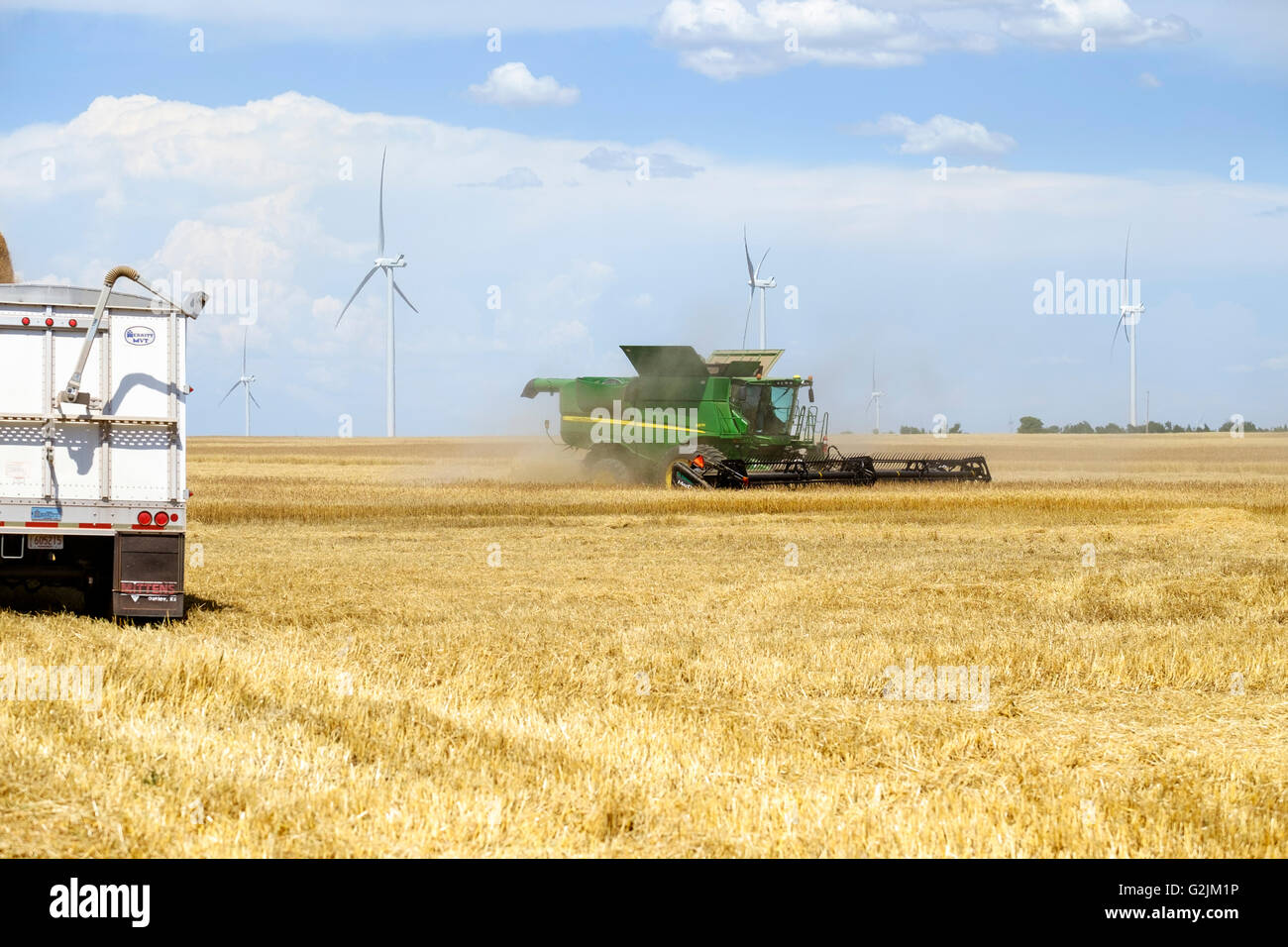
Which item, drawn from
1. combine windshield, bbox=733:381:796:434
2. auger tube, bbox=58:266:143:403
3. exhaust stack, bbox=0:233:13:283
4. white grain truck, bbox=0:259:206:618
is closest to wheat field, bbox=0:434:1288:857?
white grain truck, bbox=0:259:206:618

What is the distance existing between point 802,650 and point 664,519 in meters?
13.2

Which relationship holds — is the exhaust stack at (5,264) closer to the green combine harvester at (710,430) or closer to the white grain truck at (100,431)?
the white grain truck at (100,431)

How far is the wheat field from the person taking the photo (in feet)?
18.2

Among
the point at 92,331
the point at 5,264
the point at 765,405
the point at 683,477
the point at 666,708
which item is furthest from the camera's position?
the point at 765,405

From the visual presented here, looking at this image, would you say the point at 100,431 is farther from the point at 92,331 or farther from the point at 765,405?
the point at 765,405

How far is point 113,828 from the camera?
17.3ft

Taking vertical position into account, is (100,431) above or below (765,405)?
below

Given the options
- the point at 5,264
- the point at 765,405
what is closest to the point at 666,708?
the point at 5,264

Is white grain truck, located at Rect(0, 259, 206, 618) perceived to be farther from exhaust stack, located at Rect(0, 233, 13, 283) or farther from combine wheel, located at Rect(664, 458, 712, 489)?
combine wheel, located at Rect(664, 458, 712, 489)

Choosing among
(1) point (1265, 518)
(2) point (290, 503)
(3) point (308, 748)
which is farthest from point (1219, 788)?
(2) point (290, 503)

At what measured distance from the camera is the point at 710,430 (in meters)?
31.5

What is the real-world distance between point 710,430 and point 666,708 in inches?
922

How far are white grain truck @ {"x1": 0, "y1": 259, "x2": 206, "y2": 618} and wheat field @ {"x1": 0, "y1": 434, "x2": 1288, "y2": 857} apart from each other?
676mm
